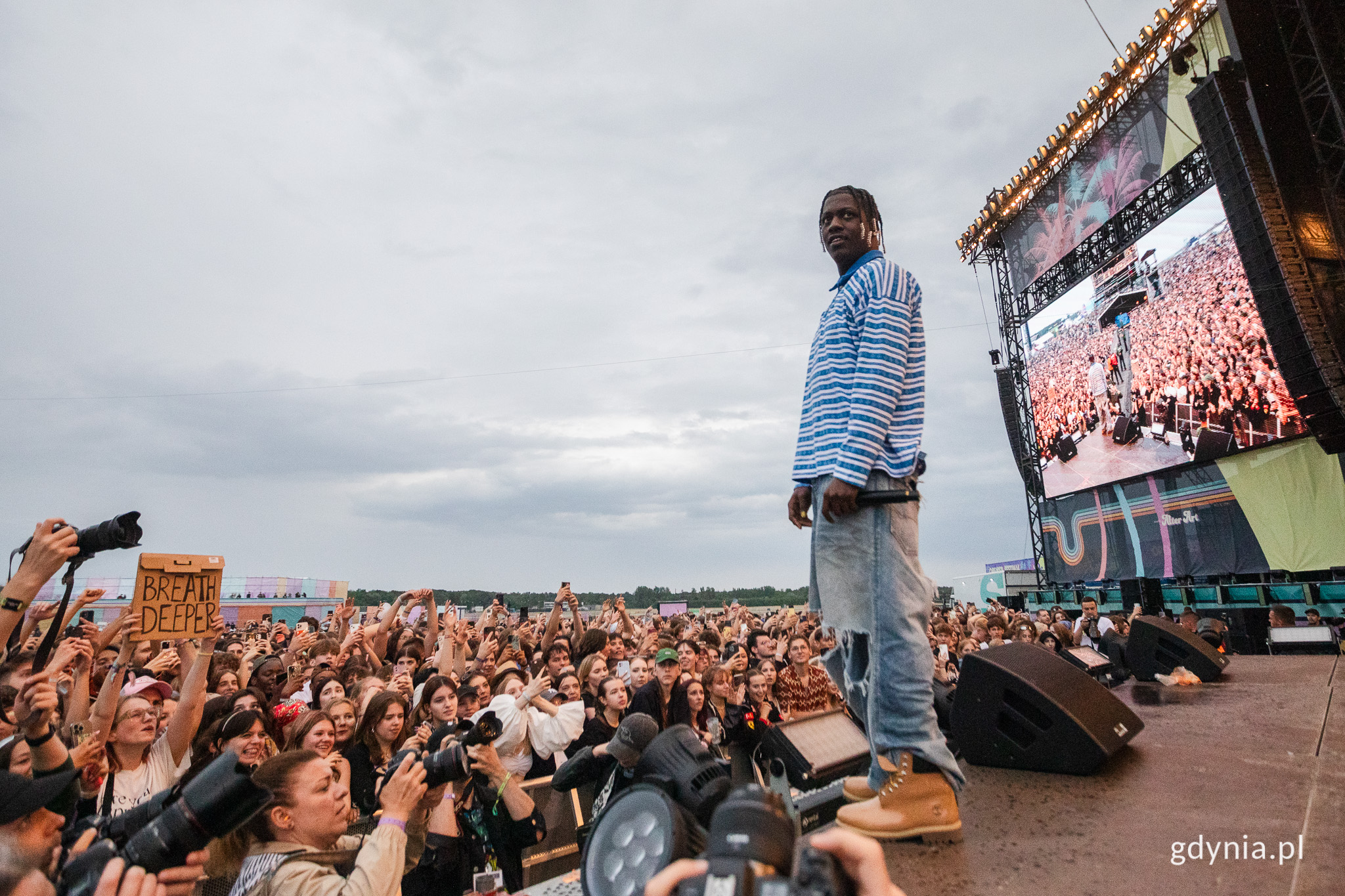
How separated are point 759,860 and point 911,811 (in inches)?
40.4

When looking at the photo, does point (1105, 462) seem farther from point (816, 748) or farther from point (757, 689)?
point (816, 748)

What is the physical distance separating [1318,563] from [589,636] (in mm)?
13451

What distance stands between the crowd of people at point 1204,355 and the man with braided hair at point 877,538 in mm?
13366

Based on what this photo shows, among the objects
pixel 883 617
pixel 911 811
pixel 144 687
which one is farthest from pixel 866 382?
pixel 144 687

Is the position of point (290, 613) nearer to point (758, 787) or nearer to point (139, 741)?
point (139, 741)

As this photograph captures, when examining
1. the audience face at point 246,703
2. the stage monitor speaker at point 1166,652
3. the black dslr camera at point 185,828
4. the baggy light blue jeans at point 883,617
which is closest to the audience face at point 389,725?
the audience face at point 246,703

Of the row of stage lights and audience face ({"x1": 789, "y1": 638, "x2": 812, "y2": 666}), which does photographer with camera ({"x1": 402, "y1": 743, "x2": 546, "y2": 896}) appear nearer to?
audience face ({"x1": 789, "y1": 638, "x2": 812, "y2": 666})

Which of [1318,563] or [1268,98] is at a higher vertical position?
[1268,98]

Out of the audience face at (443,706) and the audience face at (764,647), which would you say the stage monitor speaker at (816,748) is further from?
the audience face at (764,647)

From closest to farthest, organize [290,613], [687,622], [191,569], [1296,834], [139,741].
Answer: [1296,834]
[139,741]
[191,569]
[687,622]
[290,613]

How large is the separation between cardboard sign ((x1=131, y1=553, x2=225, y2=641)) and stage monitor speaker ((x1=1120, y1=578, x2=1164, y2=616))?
46.0 ft

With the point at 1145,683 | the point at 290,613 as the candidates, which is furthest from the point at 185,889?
the point at 290,613

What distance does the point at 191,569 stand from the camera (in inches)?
180

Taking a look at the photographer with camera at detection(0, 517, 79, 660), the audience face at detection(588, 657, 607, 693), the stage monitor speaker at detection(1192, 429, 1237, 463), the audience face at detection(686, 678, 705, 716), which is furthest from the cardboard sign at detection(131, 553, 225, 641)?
the stage monitor speaker at detection(1192, 429, 1237, 463)
